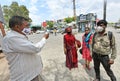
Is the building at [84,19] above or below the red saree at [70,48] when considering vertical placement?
below

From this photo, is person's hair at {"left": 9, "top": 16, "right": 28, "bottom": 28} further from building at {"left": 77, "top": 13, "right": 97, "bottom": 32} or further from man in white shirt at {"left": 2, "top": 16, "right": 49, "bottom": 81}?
building at {"left": 77, "top": 13, "right": 97, "bottom": 32}

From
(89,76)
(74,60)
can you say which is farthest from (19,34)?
(74,60)

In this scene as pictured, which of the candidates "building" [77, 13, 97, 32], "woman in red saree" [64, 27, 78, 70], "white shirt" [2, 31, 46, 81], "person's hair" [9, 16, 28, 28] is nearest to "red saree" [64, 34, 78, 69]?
"woman in red saree" [64, 27, 78, 70]

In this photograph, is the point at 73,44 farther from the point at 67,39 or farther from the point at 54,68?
the point at 54,68

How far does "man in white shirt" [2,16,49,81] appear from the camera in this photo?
243 cm

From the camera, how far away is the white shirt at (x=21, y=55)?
242cm

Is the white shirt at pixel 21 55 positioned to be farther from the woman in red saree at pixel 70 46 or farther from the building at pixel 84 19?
the building at pixel 84 19

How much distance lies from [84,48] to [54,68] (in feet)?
4.24

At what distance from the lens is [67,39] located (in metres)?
6.04

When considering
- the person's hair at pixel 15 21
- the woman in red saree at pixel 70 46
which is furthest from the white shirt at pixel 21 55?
the woman in red saree at pixel 70 46

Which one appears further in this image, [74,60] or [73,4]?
[73,4]

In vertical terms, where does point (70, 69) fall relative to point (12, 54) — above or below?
below

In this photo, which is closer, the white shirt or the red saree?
the white shirt

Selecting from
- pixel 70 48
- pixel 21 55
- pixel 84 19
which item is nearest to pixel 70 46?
pixel 70 48
